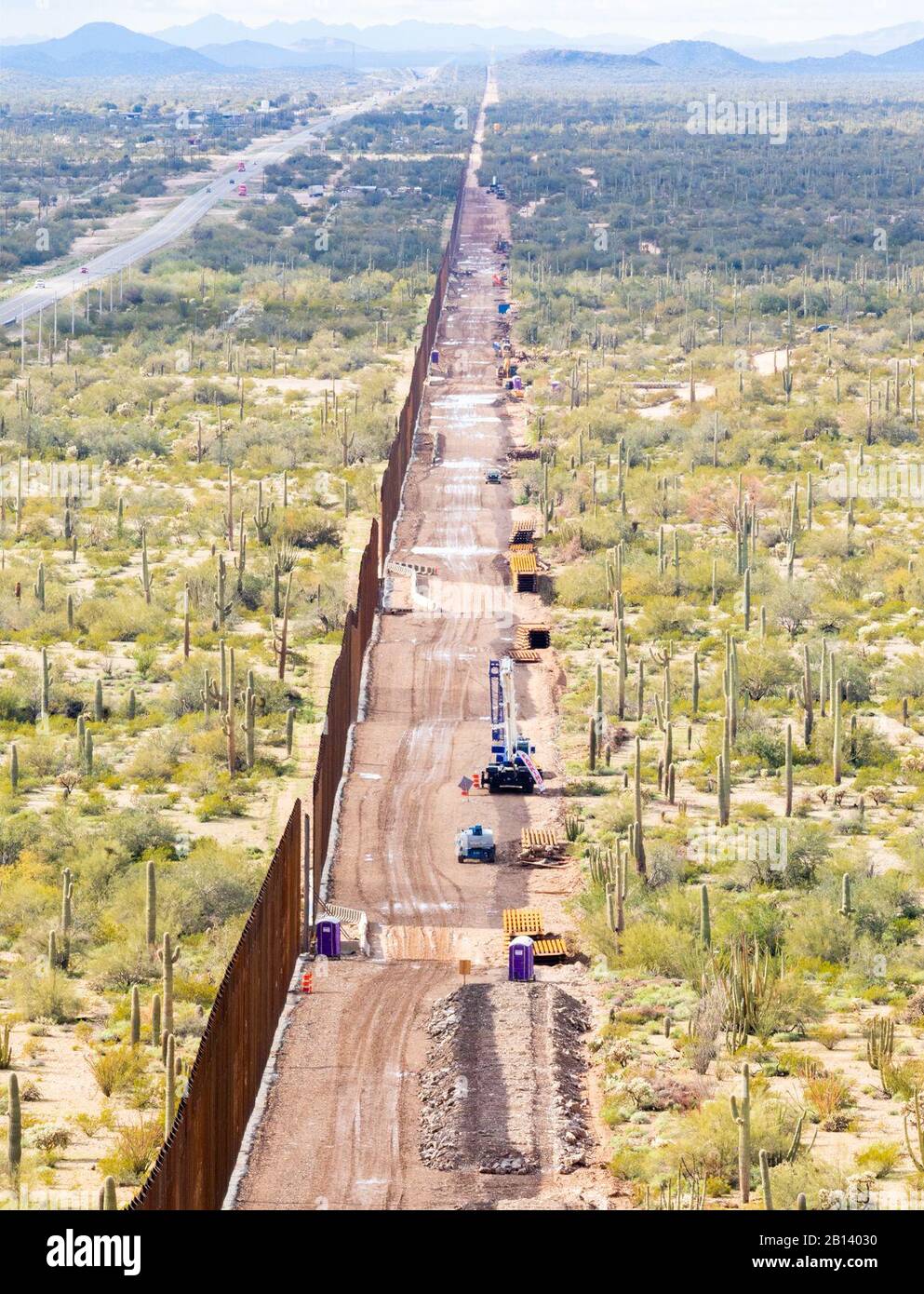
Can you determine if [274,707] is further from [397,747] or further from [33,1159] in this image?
[33,1159]

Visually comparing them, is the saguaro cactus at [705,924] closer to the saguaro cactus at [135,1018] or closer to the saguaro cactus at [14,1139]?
the saguaro cactus at [135,1018]

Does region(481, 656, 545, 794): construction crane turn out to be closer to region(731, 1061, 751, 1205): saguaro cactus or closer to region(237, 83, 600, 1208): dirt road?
region(237, 83, 600, 1208): dirt road

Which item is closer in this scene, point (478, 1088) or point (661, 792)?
point (478, 1088)

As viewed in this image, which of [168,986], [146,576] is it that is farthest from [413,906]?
[146,576]

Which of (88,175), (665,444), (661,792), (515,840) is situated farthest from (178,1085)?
(88,175)

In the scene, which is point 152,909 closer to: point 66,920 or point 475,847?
point 66,920

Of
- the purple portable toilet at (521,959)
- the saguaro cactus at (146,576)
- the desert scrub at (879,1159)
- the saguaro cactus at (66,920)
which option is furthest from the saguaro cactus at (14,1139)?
the saguaro cactus at (146,576)
